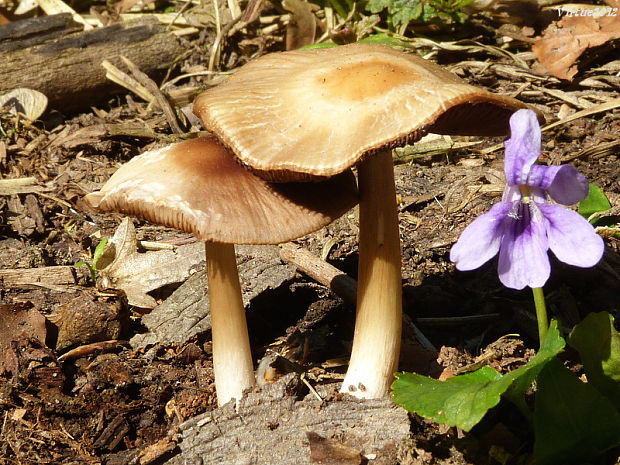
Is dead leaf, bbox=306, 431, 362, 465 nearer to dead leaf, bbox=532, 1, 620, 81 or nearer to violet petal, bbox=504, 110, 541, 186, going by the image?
violet petal, bbox=504, 110, 541, 186

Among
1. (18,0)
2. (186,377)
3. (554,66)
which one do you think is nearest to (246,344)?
(186,377)

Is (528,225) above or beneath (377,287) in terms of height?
above

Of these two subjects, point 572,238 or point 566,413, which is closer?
point 572,238

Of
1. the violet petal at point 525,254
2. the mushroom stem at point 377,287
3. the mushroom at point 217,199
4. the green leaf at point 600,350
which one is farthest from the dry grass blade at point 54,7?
the green leaf at point 600,350

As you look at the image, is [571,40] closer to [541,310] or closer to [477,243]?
[541,310]

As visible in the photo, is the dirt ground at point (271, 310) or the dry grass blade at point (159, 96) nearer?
the dirt ground at point (271, 310)

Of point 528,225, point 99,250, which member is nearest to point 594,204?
point 528,225

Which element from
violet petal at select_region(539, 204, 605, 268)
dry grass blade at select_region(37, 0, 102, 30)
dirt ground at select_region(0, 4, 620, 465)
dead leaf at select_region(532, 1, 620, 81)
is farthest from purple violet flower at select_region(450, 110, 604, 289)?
dry grass blade at select_region(37, 0, 102, 30)

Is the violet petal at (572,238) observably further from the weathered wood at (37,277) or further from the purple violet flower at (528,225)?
the weathered wood at (37,277)
